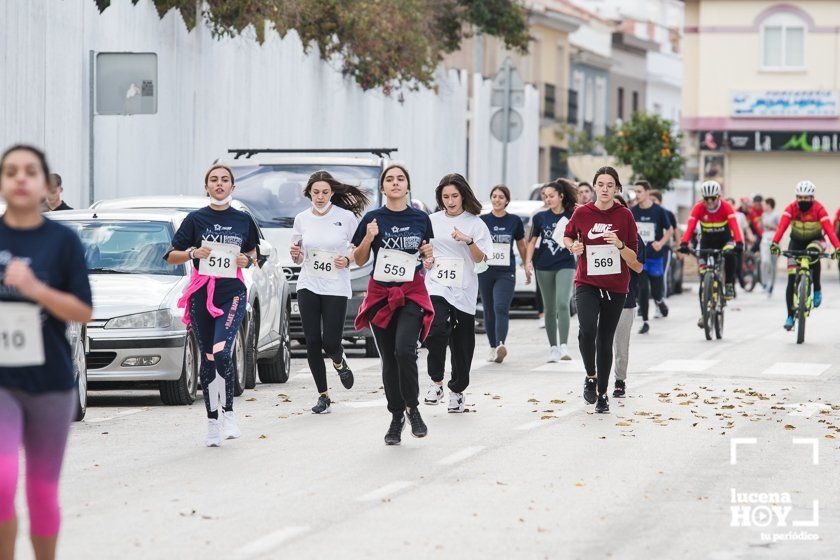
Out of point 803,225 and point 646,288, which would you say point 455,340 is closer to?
point 803,225

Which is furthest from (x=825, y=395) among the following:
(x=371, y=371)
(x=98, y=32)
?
(x=98, y=32)

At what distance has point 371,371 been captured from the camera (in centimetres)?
1906

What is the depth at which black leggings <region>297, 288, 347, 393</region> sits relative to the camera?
14.6 meters

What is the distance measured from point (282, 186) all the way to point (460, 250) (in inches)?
284

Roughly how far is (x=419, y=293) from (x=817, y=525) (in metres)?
4.04

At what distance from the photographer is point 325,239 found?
14.6m

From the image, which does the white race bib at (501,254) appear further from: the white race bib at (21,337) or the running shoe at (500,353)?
the white race bib at (21,337)

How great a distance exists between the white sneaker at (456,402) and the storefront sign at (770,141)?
4589cm

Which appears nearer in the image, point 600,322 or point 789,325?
→ point 600,322

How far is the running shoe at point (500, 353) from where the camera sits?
1994 cm

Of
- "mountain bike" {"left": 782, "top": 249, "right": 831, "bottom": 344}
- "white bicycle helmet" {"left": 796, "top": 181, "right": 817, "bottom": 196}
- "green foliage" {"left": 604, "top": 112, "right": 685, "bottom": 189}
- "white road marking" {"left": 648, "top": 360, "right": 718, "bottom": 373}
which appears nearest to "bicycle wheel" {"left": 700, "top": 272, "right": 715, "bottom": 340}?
"mountain bike" {"left": 782, "top": 249, "right": 831, "bottom": 344}

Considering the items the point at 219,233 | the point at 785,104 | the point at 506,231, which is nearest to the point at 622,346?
the point at 506,231

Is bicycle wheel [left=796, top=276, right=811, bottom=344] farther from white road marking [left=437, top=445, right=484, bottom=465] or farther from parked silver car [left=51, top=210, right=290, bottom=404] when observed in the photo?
white road marking [left=437, top=445, right=484, bottom=465]

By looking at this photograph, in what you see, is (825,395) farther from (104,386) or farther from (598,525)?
(598,525)
